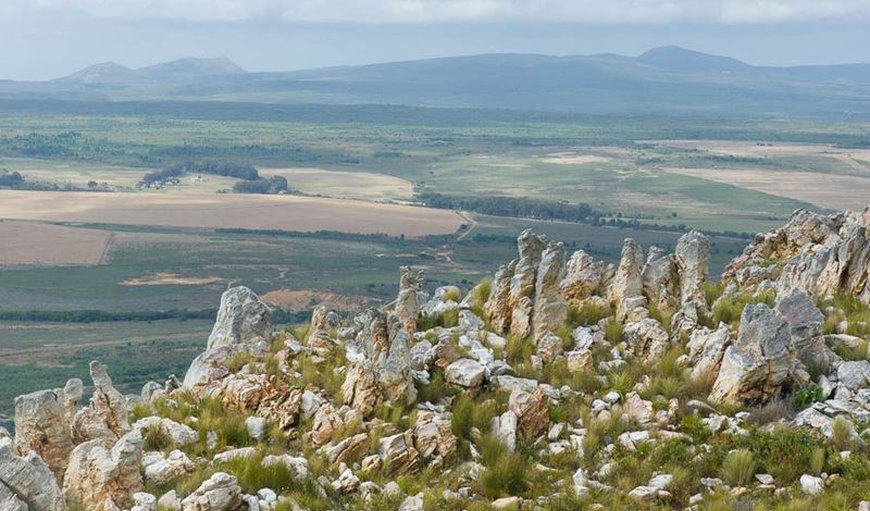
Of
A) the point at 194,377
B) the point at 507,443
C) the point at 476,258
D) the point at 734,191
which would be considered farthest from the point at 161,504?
the point at 734,191

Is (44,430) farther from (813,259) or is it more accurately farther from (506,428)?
(813,259)

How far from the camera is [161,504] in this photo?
483 inches

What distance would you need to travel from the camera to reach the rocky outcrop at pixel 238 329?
18219 millimetres

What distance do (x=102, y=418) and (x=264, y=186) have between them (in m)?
161

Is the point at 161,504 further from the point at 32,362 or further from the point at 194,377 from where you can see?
the point at 32,362

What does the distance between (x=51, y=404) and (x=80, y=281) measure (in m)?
85.4

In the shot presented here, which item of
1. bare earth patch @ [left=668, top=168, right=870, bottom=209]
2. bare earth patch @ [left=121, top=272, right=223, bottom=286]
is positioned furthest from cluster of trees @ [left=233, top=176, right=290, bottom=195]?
bare earth patch @ [left=668, top=168, right=870, bottom=209]

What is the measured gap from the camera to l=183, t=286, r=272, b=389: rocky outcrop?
18.2 meters

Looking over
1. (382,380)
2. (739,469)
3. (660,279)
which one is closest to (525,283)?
(660,279)

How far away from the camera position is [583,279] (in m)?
20.1

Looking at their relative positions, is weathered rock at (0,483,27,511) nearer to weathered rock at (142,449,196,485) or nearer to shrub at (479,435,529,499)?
weathered rock at (142,449,196,485)

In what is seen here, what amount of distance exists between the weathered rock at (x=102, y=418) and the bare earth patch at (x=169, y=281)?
80.6 m

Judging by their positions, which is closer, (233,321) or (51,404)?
Result: (51,404)

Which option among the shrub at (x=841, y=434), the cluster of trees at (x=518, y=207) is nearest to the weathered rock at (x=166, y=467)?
the shrub at (x=841, y=434)
